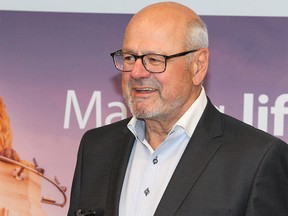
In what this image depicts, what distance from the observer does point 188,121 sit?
7.74ft

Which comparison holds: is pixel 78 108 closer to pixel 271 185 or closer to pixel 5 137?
pixel 5 137

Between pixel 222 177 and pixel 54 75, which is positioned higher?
pixel 54 75

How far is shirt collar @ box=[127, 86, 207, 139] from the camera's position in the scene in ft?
7.72

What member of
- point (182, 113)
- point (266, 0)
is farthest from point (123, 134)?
point (266, 0)

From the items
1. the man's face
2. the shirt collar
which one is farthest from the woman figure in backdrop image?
the man's face

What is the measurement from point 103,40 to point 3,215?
101 centimetres

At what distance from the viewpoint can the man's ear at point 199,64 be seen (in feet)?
7.88

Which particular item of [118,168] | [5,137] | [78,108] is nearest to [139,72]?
[118,168]

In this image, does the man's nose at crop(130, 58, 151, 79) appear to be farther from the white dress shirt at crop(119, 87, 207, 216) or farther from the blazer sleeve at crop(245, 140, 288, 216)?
the blazer sleeve at crop(245, 140, 288, 216)

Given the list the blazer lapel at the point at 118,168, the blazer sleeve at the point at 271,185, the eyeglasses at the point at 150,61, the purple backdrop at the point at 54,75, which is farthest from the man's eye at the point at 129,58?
the purple backdrop at the point at 54,75

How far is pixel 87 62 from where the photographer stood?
3.37 m

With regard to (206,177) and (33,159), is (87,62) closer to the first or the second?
(33,159)

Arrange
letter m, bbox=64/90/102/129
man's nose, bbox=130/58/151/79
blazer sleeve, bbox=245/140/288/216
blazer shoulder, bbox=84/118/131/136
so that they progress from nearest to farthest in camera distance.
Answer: blazer sleeve, bbox=245/140/288/216
man's nose, bbox=130/58/151/79
blazer shoulder, bbox=84/118/131/136
letter m, bbox=64/90/102/129

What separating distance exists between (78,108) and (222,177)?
130 centimetres
